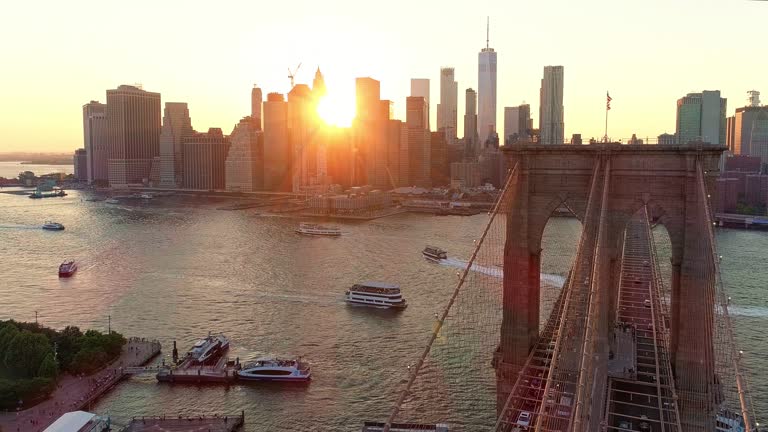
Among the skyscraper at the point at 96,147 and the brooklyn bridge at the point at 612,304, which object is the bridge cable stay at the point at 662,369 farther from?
the skyscraper at the point at 96,147

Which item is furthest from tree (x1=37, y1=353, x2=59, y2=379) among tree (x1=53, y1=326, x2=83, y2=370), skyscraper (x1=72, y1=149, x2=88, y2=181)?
skyscraper (x1=72, y1=149, x2=88, y2=181)

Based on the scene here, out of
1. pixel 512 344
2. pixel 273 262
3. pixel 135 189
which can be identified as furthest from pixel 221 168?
pixel 512 344

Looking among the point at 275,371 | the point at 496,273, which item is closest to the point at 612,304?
the point at 275,371

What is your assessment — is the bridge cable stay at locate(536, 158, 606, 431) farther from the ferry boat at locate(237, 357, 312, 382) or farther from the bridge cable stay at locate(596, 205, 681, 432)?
the ferry boat at locate(237, 357, 312, 382)

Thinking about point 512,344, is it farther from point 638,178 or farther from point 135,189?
point 135,189

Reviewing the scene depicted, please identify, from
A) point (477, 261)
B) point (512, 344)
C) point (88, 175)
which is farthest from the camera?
point (88, 175)

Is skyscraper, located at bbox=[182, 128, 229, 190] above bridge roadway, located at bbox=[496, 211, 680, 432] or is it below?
above

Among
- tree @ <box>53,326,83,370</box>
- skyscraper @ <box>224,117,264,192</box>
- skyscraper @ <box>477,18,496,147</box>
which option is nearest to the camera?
tree @ <box>53,326,83,370</box>
